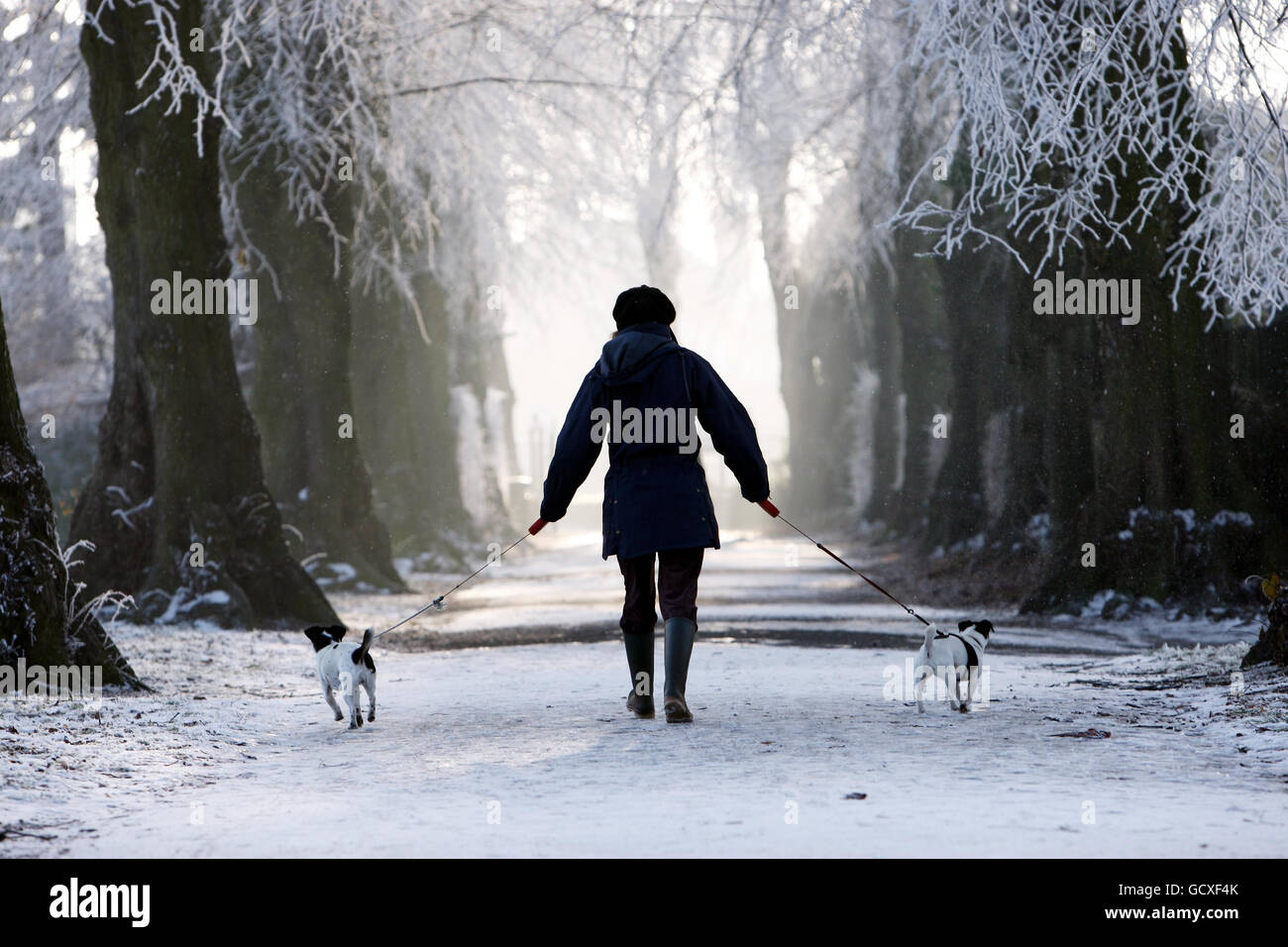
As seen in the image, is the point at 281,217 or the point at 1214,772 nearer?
the point at 1214,772

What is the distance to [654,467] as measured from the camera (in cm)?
768

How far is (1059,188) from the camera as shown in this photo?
1483 centimetres

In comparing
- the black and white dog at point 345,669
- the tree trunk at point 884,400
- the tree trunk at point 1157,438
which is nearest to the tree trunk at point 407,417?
the tree trunk at point 884,400

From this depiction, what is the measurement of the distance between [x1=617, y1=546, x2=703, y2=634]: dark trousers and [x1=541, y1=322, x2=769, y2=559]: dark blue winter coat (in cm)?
12

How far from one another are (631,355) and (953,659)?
6.98 ft

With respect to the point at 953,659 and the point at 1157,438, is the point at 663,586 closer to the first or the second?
the point at 953,659

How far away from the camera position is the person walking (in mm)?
7570

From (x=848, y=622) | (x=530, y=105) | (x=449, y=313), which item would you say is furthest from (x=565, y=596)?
(x=449, y=313)

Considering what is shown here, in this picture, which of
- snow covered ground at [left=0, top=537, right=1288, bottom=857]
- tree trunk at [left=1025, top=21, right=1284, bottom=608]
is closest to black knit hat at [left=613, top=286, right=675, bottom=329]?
snow covered ground at [left=0, top=537, right=1288, bottom=857]

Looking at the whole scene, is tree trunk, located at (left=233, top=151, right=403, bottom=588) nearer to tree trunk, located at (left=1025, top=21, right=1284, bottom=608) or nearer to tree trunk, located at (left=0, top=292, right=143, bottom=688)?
tree trunk, located at (left=1025, top=21, right=1284, bottom=608)

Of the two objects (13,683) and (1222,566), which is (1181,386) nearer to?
(1222,566)

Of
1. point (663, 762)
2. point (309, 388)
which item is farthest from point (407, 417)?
point (663, 762)

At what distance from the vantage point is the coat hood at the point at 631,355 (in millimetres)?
7711
